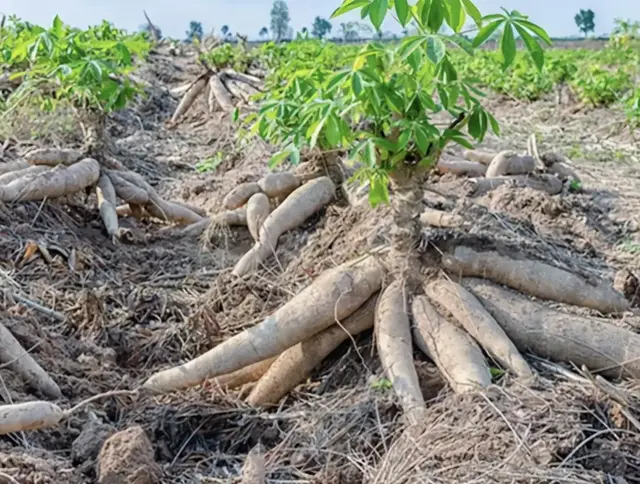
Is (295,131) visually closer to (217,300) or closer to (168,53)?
(217,300)

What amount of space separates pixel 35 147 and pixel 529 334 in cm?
408

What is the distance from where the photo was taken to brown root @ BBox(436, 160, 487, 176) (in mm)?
5746

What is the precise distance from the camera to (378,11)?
74.9 inches

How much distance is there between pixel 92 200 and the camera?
4941 mm

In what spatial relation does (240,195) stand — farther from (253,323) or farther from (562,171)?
(562,171)

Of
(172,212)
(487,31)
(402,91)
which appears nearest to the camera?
(487,31)

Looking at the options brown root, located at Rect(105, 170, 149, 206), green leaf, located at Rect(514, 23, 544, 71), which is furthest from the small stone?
brown root, located at Rect(105, 170, 149, 206)

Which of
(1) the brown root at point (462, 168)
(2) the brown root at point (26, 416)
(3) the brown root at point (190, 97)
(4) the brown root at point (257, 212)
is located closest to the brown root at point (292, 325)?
(2) the brown root at point (26, 416)

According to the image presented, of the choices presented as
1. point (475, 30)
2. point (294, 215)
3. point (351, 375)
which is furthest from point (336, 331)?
point (294, 215)

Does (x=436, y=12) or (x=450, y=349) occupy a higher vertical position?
(x=436, y=12)

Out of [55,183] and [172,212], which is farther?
[172,212]

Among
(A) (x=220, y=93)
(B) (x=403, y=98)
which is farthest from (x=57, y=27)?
(A) (x=220, y=93)

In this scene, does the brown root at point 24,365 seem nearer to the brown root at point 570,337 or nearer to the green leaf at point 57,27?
the brown root at point 570,337

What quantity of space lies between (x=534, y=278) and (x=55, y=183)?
2.92 meters
